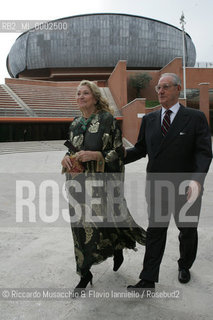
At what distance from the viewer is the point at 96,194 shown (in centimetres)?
218

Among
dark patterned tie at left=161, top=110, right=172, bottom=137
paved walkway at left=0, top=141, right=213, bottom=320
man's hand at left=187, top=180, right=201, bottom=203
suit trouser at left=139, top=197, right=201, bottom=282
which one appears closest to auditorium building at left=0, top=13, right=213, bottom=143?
paved walkway at left=0, top=141, right=213, bottom=320

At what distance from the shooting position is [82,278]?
2.17m

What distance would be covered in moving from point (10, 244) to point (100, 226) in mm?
1515

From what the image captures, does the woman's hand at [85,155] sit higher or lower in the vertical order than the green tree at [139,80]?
lower

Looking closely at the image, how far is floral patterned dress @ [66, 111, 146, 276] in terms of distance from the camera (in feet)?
7.07

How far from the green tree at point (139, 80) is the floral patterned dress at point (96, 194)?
25.5 meters

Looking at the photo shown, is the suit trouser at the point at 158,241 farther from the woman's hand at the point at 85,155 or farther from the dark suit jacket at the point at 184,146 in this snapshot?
the woman's hand at the point at 85,155

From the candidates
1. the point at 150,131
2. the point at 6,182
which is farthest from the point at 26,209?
the point at 150,131

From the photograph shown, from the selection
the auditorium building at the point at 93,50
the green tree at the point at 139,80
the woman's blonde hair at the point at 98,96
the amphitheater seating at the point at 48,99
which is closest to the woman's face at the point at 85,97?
the woman's blonde hair at the point at 98,96

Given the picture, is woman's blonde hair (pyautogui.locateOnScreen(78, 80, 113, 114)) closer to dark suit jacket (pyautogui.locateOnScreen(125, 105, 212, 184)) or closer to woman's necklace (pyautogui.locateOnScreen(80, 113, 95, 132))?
woman's necklace (pyautogui.locateOnScreen(80, 113, 95, 132))

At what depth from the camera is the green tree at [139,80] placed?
1044 inches

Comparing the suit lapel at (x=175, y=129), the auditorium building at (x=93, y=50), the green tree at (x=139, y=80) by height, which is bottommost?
the suit lapel at (x=175, y=129)

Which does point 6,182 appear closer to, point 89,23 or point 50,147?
point 50,147

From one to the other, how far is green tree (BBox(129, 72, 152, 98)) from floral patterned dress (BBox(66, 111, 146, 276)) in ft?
83.7
